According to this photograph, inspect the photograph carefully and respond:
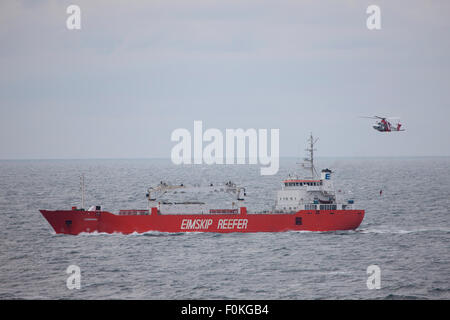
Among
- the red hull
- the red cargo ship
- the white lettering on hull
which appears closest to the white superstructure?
the red cargo ship

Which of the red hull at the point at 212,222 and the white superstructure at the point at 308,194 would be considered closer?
the red hull at the point at 212,222

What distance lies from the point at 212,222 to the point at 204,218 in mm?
912

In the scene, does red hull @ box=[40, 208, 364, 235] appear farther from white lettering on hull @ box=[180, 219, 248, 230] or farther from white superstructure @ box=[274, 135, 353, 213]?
white superstructure @ box=[274, 135, 353, 213]

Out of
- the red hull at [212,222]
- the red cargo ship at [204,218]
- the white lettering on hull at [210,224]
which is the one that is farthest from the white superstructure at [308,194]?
the white lettering on hull at [210,224]

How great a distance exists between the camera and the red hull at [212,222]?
59875 millimetres

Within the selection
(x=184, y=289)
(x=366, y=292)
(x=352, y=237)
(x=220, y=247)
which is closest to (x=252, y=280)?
(x=184, y=289)

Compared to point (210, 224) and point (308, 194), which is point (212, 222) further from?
point (308, 194)

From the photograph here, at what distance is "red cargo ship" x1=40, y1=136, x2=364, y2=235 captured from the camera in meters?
59.8

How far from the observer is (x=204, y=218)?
60688 millimetres

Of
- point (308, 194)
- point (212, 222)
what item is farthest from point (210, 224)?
point (308, 194)

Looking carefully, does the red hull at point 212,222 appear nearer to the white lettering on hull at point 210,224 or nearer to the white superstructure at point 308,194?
the white lettering on hull at point 210,224

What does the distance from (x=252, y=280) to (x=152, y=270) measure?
308 inches

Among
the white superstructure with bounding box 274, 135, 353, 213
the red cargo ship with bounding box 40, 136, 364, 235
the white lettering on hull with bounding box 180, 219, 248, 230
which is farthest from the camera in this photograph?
the white superstructure with bounding box 274, 135, 353, 213
